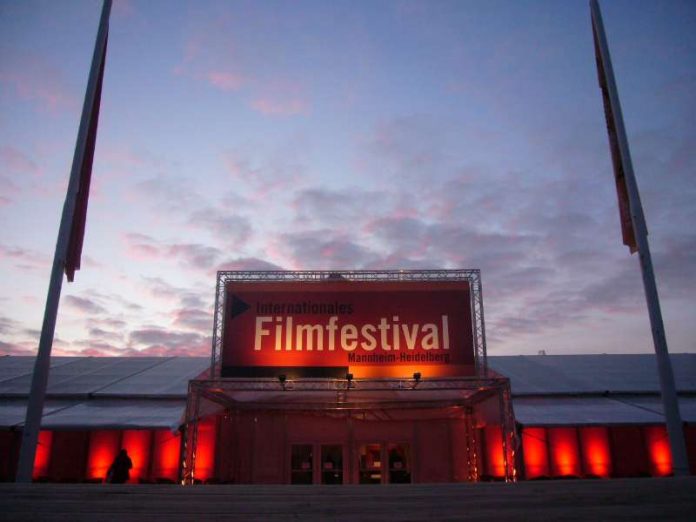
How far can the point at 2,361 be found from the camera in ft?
71.9

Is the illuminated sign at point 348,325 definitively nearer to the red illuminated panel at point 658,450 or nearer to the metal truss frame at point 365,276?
the metal truss frame at point 365,276

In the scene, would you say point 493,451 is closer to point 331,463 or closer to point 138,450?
point 331,463

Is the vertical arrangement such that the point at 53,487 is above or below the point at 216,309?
below

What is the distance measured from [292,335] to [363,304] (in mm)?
1902

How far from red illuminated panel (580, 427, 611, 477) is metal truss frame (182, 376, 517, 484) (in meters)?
3.32

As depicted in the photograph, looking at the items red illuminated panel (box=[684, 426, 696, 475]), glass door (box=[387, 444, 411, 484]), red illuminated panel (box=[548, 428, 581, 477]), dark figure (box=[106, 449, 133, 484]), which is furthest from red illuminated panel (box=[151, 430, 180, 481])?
red illuminated panel (box=[684, 426, 696, 475])

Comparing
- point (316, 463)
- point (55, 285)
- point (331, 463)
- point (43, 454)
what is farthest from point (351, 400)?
point (55, 285)

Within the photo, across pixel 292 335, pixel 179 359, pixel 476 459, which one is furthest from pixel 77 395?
pixel 476 459

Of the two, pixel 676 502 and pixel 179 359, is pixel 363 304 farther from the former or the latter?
pixel 179 359

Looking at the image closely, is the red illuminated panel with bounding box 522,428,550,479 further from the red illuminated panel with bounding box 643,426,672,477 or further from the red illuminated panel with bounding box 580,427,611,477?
the red illuminated panel with bounding box 643,426,672,477

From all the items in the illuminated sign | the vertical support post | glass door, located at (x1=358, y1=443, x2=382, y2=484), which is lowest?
glass door, located at (x1=358, y1=443, x2=382, y2=484)

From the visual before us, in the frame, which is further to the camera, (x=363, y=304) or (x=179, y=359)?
(x=179, y=359)

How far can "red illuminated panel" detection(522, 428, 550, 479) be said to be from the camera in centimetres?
1614

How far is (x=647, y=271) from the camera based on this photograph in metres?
9.52
